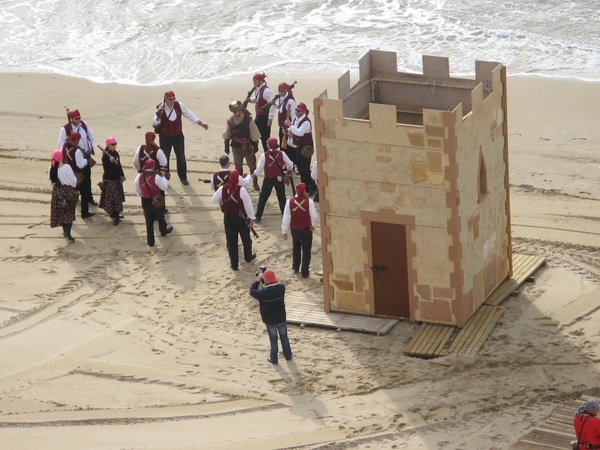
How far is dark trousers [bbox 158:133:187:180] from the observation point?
18406mm

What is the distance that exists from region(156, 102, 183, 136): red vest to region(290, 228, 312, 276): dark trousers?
13.4ft

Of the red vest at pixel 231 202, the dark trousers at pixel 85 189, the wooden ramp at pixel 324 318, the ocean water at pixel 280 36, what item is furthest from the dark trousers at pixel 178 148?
the ocean water at pixel 280 36

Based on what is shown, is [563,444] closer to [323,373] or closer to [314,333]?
[323,373]

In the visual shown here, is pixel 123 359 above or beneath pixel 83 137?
beneath

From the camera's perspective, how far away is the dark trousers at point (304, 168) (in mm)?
17812

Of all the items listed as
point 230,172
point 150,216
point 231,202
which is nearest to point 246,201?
point 231,202

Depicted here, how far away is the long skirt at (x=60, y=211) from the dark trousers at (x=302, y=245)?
3.81 m

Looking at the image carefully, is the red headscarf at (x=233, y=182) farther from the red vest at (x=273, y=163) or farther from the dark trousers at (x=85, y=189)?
the dark trousers at (x=85, y=189)

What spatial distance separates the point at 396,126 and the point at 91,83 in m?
12.6

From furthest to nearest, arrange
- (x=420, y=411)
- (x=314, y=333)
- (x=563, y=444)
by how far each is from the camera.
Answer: (x=314, y=333) < (x=420, y=411) < (x=563, y=444)

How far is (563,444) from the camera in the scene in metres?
10.7

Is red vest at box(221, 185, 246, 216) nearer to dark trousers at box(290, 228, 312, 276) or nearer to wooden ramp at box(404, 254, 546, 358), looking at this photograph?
dark trousers at box(290, 228, 312, 276)

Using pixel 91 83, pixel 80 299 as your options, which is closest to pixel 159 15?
pixel 91 83

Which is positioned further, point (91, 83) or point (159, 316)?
point (91, 83)
